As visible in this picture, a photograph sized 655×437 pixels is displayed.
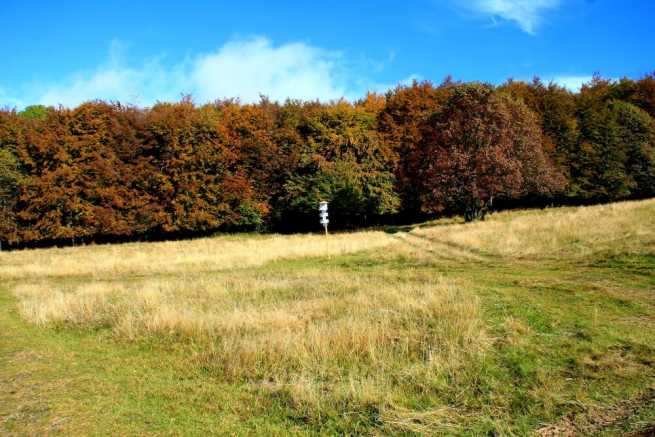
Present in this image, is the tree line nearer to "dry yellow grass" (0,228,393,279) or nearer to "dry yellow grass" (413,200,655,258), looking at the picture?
"dry yellow grass" (0,228,393,279)

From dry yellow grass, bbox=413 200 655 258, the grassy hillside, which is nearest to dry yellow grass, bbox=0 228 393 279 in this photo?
dry yellow grass, bbox=413 200 655 258

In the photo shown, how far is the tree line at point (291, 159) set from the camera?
39.6 meters

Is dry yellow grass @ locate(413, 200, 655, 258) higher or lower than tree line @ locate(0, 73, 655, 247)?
lower

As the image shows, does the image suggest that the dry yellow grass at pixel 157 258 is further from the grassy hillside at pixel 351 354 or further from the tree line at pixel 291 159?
the grassy hillside at pixel 351 354

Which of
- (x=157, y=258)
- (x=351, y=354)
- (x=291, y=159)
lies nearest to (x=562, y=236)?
(x=351, y=354)

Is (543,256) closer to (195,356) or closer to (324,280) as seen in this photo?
(324,280)

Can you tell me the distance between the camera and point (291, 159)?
4538cm

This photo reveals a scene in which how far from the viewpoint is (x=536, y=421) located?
555cm

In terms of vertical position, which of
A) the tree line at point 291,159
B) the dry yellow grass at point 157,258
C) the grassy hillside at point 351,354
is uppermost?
the tree line at point 291,159

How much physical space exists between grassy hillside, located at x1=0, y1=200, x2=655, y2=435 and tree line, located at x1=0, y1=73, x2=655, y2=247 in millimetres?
24673

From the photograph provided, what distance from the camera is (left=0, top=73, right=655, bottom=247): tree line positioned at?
130 ft

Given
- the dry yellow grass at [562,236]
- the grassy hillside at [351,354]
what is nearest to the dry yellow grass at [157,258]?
the dry yellow grass at [562,236]

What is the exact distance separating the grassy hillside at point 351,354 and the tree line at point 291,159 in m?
24.7

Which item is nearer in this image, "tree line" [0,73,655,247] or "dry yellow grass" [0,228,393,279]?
"dry yellow grass" [0,228,393,279]
